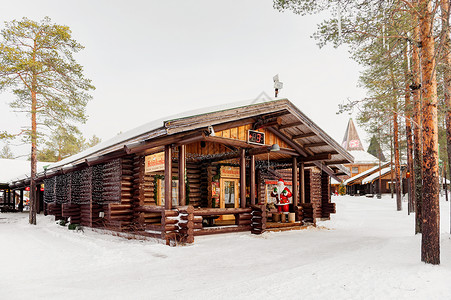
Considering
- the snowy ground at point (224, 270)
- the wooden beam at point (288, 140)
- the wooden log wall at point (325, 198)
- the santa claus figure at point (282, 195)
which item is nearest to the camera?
the snowy ground at point (224, 270)

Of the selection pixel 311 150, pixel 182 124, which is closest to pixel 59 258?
pixel 182 124

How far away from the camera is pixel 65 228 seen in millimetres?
16250

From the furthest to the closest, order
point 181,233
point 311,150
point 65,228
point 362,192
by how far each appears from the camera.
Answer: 1. point 362,192
2. point 65,228
3. point 311,150
4. point 181,233

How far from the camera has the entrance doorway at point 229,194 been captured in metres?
16.4

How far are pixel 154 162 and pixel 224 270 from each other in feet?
17.9

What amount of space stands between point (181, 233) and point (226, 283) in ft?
14.5

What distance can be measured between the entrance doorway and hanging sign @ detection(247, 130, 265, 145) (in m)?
4.36

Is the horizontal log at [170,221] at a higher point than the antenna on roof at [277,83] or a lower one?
lower

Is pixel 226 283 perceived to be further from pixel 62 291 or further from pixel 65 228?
pixel 65 228

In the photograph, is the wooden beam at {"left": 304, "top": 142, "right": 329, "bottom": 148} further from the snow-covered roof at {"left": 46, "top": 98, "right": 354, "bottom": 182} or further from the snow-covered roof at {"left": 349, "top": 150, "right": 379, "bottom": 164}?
the snow-covered roof at {"left": 349, "top": 150, "right": 379, "bottom": 164}

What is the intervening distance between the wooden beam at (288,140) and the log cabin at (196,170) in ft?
0.14

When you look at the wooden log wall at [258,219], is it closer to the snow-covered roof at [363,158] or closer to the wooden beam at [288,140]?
the wooden beam at [288,140]

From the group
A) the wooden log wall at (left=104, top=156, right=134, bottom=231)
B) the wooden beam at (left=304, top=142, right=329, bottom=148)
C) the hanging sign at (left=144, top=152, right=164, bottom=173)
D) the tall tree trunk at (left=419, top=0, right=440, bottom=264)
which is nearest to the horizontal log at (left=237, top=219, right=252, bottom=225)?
the hanging sign at (left=144, top=152, right=164, bottom=173)

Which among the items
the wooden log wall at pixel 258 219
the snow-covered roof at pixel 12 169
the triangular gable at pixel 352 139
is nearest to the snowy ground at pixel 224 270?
the wooden log wall at pixel 258 219
